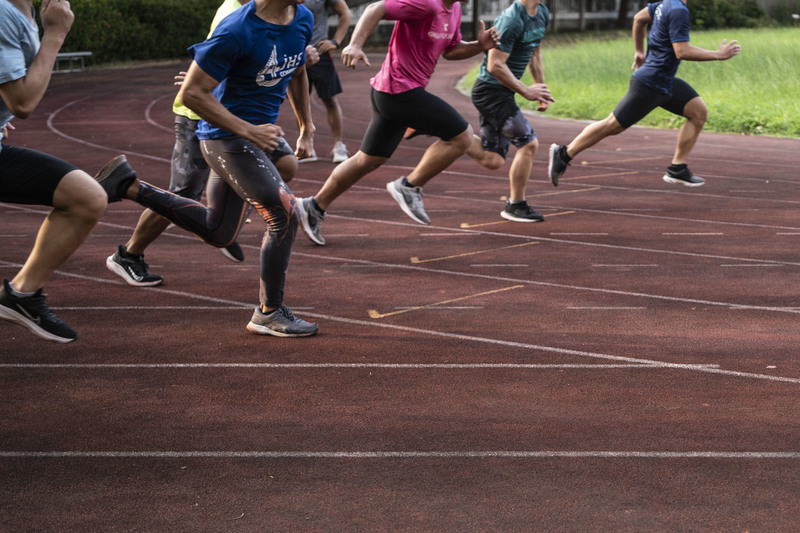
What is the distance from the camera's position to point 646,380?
4.79 metres

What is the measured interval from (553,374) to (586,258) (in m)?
2.66

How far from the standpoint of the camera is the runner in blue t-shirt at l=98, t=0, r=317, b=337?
199 inches

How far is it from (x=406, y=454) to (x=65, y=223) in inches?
72.0

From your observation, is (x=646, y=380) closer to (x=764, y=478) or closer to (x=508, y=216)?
(x=764, y=478)

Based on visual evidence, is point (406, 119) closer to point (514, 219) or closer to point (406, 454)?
point (514, 219)

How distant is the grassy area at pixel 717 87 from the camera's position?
15.7m

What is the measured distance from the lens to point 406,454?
394 centimetres

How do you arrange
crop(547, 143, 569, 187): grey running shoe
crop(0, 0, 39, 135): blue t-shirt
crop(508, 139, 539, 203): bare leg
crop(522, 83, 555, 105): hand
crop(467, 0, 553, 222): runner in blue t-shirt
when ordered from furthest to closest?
crop(547, 143, 569, 187): grey running shoe < crop(508, 139, 539, 203): bare leg < crop(467, 0, 553, 222): runner in blue t-shirt < crop(522, 83, 555, 105): hand < crop(0, 0, 39, 135): blue t-shirt

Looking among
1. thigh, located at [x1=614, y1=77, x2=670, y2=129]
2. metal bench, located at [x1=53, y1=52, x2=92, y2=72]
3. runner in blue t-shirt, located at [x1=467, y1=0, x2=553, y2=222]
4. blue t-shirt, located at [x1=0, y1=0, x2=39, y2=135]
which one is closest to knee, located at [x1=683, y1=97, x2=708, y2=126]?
thigh, located at [x1=614, y1=77, x2=670, y2=129]

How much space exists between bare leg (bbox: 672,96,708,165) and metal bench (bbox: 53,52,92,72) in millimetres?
21619

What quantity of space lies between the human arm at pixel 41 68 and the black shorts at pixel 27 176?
288 millimetres

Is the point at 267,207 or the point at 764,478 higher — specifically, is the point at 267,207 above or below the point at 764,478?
above

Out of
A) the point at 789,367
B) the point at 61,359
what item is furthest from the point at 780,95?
the point at 61,359

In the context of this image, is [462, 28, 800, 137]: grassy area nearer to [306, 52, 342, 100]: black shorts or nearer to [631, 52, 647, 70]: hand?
[631, 52, 647, 70]: hand
